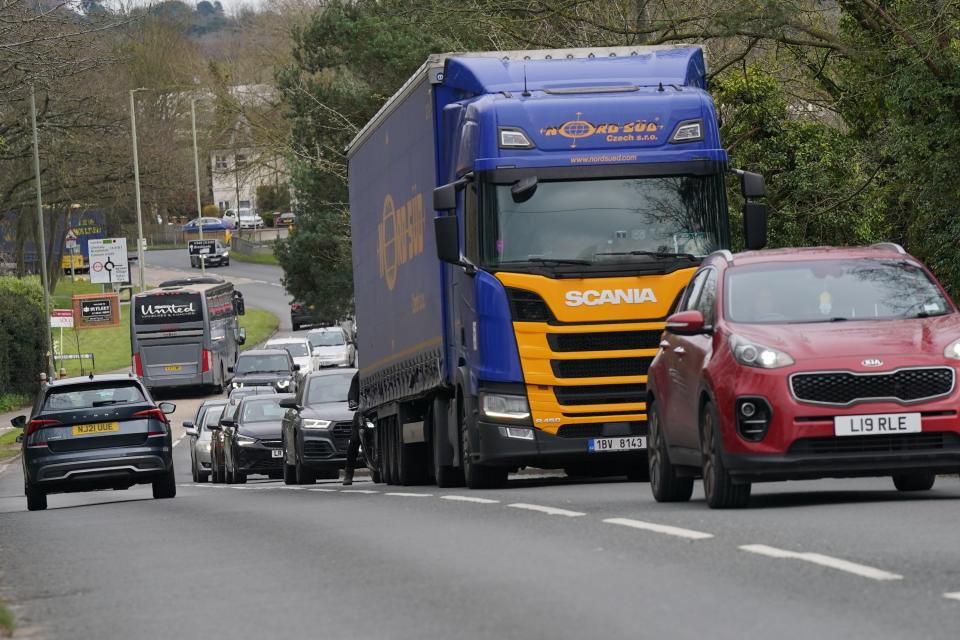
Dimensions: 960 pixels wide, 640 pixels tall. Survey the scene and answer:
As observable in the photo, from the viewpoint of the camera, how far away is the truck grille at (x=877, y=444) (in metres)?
12.6

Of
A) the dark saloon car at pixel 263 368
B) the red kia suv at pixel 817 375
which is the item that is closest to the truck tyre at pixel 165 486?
the red kia suv at pixel 817 375

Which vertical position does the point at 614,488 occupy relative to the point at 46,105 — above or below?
below

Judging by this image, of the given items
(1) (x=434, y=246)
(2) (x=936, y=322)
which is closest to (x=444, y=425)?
(1) (x=434, y=246)

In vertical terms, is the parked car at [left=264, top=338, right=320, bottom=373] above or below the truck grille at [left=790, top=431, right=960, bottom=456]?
above

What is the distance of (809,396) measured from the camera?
41.4ft

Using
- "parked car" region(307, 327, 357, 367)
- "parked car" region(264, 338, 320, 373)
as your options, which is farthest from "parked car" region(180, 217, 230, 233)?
"parked car" region(264, 338, 320, 373)

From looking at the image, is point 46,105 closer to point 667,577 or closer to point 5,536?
point 5,536

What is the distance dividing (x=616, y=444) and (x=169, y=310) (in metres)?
50.8

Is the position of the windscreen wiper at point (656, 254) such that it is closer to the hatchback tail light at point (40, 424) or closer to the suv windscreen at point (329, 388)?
the hatchback tail light at point (40, 424)

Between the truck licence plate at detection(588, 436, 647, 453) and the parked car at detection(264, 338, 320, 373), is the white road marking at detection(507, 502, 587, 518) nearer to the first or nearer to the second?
the truck licence plate at detection(588, 436, 647, 453)

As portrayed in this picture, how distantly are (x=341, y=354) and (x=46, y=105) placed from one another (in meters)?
17.6

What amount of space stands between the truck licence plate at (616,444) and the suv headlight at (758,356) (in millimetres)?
5385

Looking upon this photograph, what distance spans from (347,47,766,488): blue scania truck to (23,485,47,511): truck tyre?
7980 millimetres

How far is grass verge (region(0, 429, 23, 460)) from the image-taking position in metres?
50.8
